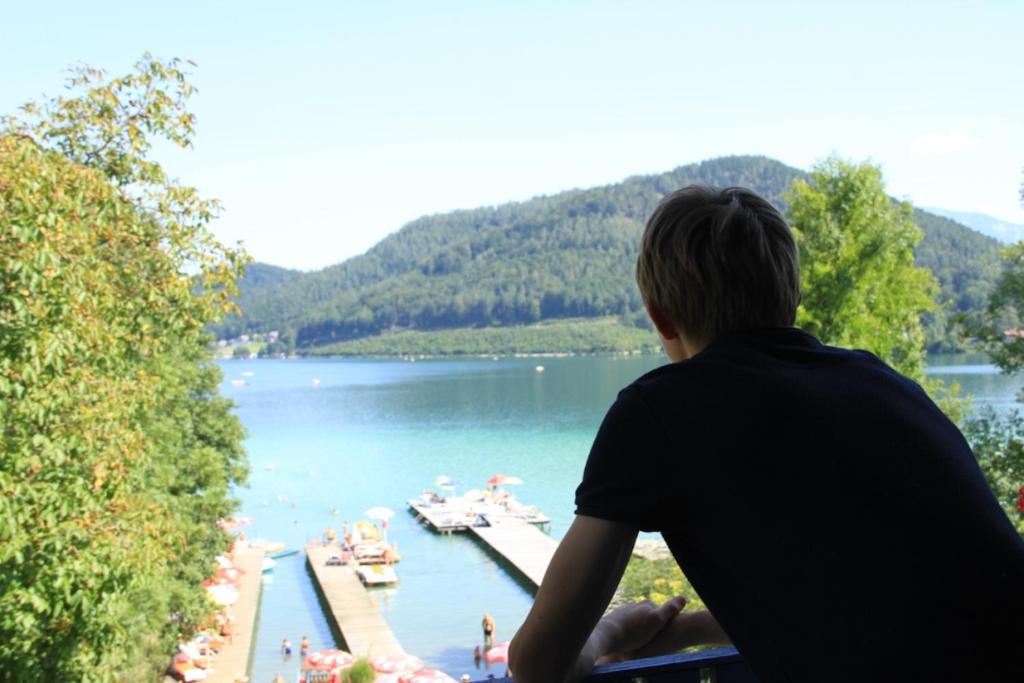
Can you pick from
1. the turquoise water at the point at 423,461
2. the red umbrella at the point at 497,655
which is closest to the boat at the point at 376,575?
the turquoise water at the point at 423,461

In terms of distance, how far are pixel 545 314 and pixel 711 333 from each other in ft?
437

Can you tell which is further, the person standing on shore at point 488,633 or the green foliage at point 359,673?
the person standing on shore at point 488,633

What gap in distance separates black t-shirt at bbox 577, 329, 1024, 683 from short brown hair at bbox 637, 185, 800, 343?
0.09 metres

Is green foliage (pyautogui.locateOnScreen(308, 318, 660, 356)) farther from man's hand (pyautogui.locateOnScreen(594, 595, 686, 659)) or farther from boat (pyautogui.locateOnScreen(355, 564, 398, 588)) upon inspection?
man's hand (pyautogui.locateOnScreen(594, 595, 686, 659))

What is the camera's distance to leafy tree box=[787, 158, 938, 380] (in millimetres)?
14633

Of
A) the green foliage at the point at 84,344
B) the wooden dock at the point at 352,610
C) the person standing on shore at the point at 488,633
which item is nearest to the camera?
the green foliage at the point at 84,344

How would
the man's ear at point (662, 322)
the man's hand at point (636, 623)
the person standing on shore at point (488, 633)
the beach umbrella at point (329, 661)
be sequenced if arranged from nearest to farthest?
the man's ear at point (662, 322) < the man's hand at point (636, 623) < the beach umbrella at point (329, 661) < the person standing on shore at point (488, 633)

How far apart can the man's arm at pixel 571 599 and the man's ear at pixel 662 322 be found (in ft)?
0.99

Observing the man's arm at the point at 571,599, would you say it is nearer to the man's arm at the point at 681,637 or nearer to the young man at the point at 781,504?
the young man at the point at 781,504

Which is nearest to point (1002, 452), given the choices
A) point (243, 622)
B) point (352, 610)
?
point (352, 610)

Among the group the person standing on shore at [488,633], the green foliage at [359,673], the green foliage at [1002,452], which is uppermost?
the green foliage at [1002,452]

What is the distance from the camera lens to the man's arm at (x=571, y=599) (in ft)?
3.84

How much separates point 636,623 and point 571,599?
329mm

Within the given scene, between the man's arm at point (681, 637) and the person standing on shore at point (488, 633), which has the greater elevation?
the man's arm at point (681, 637)
